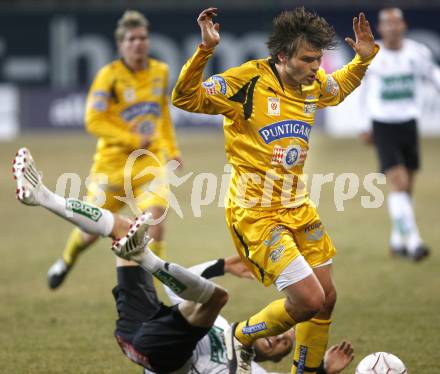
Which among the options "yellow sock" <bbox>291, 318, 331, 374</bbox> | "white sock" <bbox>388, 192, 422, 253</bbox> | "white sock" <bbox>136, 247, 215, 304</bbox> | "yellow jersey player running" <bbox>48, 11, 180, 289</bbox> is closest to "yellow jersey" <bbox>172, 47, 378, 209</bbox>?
"white sock" <bbox>136, 247, 215, 304</bbox>

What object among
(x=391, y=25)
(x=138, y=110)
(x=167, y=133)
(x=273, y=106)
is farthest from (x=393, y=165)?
(x=273, y=106)

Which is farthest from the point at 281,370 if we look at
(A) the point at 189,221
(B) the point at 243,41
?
(B) the point at 243,41

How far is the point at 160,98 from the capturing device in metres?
8.55

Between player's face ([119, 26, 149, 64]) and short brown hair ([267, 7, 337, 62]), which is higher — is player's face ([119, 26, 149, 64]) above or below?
above

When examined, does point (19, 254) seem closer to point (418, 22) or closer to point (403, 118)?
point (403, 118)

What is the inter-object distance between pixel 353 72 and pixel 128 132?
9.91 ft

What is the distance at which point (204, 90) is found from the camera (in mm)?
5215

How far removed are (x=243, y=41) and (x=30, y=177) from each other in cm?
1677

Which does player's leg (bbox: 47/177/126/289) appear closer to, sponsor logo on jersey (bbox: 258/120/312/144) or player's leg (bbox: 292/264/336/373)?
sponsor logo on jersey (bbox: 258/120/312/144)

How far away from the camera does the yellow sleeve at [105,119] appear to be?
8.23 meters

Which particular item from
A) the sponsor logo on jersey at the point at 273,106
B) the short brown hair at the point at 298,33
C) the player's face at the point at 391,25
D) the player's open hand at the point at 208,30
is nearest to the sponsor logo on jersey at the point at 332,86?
the short brown hair at the point at 298,33

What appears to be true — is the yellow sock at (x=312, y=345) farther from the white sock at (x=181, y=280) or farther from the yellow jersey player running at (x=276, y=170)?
the white sock at (x=181, y=280)

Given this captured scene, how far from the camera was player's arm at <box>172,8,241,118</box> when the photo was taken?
198 inches

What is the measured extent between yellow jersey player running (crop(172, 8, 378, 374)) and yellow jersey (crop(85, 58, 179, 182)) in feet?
9.57
